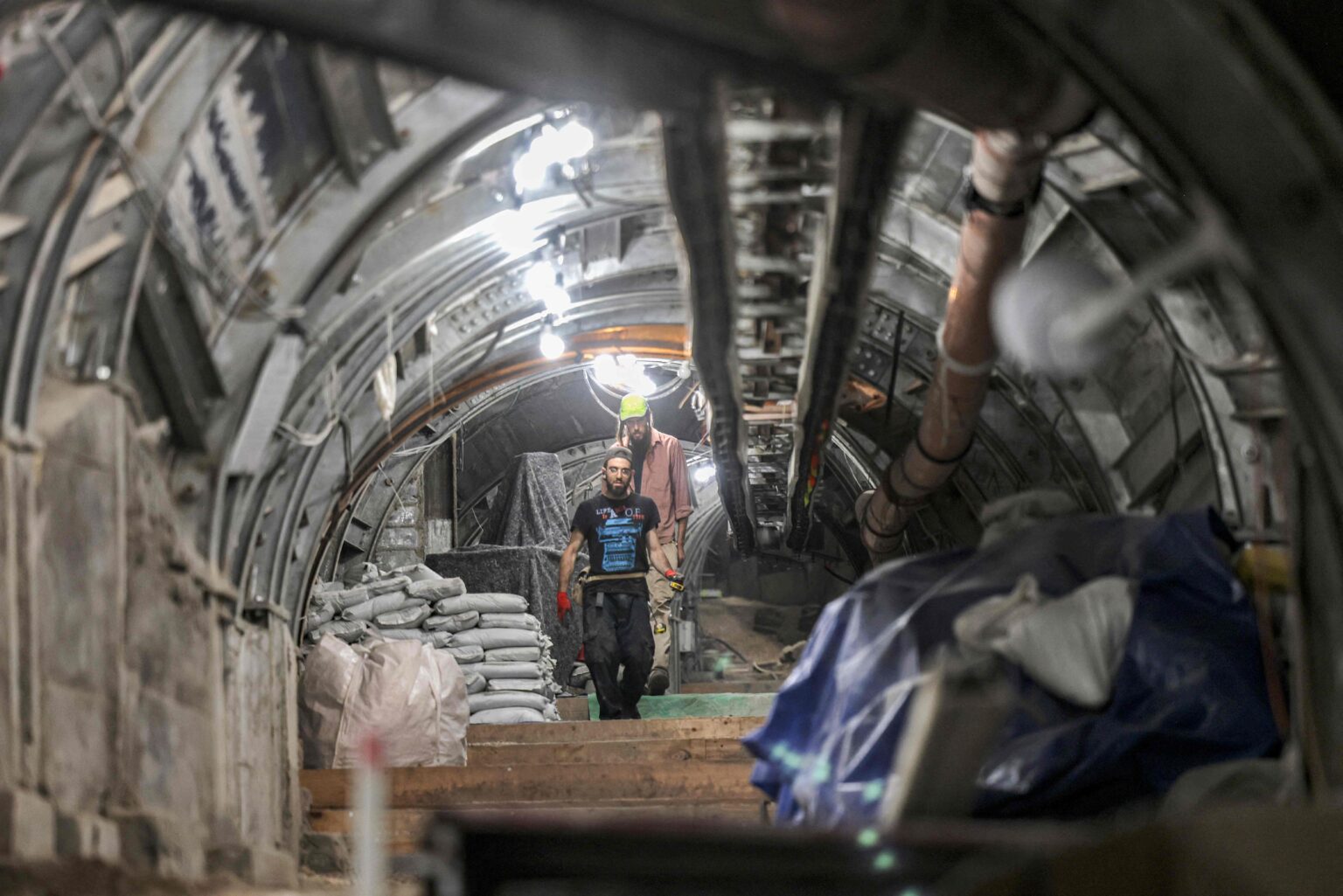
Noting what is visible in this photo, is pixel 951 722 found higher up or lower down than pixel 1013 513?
lower down

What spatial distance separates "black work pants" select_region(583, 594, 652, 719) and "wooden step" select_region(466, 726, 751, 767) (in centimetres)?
168

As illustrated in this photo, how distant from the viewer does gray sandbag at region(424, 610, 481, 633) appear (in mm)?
10039

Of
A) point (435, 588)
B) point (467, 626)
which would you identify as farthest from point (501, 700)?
point (435, 588)

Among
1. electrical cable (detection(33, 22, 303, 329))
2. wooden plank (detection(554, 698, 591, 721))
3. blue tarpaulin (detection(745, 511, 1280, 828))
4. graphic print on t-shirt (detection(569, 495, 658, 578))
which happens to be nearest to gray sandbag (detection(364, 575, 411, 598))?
graphic print on t-shirt (detection(569, 495, 658, 578))

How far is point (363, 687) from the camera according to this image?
291 inches

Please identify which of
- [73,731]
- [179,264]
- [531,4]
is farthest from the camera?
[179,264]

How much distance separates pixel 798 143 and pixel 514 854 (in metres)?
2.93

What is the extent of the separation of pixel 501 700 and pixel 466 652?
429 millimetres

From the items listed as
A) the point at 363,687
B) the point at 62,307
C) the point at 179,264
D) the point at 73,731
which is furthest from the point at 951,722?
the point at 363,687

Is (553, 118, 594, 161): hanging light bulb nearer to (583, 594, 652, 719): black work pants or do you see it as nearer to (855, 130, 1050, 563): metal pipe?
(855, 130, 1050, 563): metal pipe

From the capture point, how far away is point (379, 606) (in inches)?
378

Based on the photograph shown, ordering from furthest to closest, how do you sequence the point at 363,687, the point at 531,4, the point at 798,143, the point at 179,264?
1. the point at 363,687
2. the point at 798,143
3. the point at 179,264
4. the point at 531,4

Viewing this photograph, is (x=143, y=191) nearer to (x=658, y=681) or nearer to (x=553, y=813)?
(x=553, y=813)

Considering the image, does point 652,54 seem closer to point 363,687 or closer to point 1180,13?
point 1180,13
